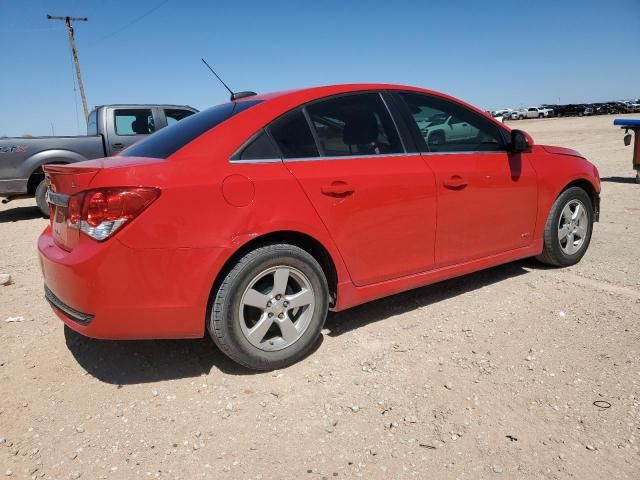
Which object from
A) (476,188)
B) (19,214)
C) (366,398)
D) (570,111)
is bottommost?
(366,398)

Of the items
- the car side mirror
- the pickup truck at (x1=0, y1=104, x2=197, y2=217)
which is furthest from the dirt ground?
the pickup truck at (x1=0, y1=104, x2=197, y2=217)

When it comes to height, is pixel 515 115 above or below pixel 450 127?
above

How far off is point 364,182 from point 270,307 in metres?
0.98

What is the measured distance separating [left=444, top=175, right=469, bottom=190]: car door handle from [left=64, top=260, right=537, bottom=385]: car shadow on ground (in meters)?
0.96

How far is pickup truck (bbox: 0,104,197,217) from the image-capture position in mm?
8102

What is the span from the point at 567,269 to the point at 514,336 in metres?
1.68

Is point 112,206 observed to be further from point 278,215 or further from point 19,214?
point 19,214

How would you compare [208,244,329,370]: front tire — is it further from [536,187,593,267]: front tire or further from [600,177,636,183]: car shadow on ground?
[600,177,636,183]: car shadow on ground

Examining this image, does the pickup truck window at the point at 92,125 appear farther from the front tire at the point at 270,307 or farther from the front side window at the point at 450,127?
the front tire at the point at 270,307

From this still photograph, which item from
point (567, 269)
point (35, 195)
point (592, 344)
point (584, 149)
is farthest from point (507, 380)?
point (584, 149)

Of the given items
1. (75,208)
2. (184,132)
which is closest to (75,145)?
(184,132)

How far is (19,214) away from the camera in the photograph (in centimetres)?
967

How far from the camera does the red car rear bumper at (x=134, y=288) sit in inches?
95.7

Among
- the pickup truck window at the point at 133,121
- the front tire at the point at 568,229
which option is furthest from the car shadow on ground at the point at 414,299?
the pickup truck window at the point at 133,121
